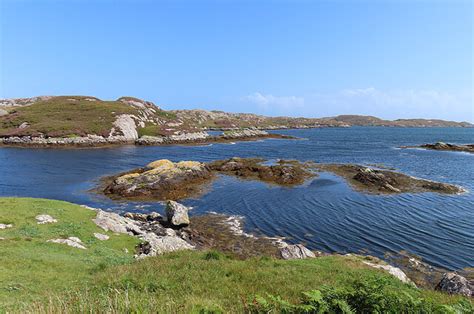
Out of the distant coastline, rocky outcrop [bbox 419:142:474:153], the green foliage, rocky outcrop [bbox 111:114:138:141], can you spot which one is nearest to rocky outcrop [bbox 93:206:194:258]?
the green foliage

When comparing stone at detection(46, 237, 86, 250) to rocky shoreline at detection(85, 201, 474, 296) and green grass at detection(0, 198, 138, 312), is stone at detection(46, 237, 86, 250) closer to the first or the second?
green grass at detection(0, 198, 138, 312)

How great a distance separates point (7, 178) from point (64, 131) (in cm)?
5714

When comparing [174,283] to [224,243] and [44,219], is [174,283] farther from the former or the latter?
[44,219]

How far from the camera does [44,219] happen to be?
2417 centimetres

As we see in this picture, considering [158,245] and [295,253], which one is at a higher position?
[158,245]

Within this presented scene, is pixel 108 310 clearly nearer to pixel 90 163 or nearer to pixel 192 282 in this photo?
pixel 192 282

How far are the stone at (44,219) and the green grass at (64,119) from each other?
89.2 meters

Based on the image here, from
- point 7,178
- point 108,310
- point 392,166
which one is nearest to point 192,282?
point 108,310

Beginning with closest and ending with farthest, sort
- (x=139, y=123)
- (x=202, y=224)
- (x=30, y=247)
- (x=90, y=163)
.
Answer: (x=30, y=247) → (x=202, y=224) → (x=90, y=163) → (x=139, y=123)

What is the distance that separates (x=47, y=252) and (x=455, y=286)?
1047 inches

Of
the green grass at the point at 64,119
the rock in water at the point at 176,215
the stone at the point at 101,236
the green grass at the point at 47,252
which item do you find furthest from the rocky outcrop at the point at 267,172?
the green grass at the point at 64,119

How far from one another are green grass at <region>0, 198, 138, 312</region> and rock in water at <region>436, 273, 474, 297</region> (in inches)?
829

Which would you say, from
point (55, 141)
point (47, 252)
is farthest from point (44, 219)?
point (55, 141)

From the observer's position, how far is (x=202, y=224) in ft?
106
